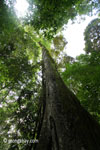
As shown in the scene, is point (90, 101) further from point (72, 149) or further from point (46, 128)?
point (72, 149)

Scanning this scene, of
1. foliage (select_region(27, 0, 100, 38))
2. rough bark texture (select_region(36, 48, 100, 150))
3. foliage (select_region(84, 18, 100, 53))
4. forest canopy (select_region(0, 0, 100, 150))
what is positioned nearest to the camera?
rough bark texture (select_region(36, 48, 100, 150))

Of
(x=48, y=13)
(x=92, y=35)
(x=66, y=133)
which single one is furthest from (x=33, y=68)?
(x=92, y=35)

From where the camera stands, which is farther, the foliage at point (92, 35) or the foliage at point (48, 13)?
the foliage at point (92, 35)

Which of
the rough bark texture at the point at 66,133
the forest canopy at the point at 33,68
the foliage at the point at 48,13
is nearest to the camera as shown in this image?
the rough bark texture at the point at 66,133

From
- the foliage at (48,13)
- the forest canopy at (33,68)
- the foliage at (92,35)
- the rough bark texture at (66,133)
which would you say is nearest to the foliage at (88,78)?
the forest canopy at (33,68)

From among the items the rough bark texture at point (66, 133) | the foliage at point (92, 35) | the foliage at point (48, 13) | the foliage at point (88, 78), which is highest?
the foliage at point (92, 35)

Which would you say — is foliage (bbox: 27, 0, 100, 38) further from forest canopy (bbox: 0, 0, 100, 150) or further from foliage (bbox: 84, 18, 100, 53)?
foliage (bbox: 84, 18, 100, 53)

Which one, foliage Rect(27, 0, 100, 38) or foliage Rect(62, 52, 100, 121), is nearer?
foliage Rect(27, 0, 100, 38)

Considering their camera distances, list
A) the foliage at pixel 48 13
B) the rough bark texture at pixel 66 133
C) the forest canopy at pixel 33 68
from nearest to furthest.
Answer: the rough bark texture at pixel 66 133, the foliage at pixel 48 13, the forest canopy at pixel 33 68

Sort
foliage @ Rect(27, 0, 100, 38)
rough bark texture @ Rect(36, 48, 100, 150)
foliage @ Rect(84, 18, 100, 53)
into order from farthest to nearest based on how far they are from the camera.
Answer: foliage @ Rect(84, 18, 100, 53) < foliage @ Rect(27, 0, 100, 38) < rough bark texture @ Rect(36, 48, 100, 150)

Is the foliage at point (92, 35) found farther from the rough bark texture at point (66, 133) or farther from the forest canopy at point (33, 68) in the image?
the rough bark texture at point (66, 133)

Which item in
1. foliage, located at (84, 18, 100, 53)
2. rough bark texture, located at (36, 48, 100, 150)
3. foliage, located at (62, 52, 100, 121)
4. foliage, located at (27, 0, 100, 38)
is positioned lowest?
rough bark texture, located at (36, 48, 100, 150)

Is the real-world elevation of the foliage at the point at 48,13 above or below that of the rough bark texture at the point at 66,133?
above

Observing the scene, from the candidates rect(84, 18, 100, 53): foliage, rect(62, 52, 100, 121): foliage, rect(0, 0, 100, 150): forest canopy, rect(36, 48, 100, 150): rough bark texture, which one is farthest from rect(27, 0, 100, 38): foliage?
rect(84, 18, 100, 53): foliage
